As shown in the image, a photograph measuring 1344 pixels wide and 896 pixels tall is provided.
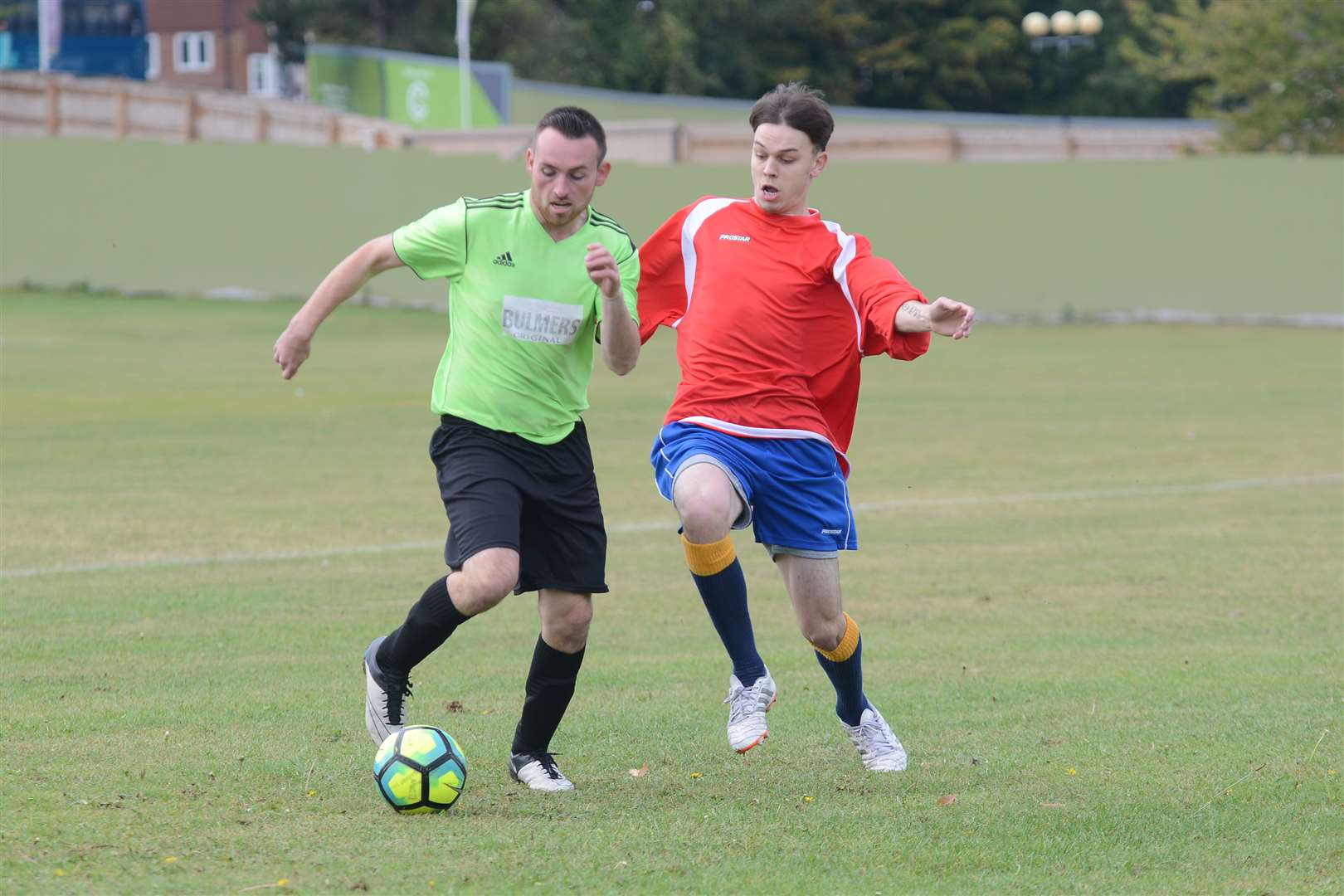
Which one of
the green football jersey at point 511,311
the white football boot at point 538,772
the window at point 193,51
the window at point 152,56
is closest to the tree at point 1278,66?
the window at point 152,56

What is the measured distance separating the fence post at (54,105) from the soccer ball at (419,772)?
119 ft

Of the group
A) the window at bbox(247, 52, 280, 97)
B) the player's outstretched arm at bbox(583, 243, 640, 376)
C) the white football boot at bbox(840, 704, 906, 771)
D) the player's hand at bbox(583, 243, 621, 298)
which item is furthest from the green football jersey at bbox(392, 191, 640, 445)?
the window at bbox(247, 52, 280, 97)

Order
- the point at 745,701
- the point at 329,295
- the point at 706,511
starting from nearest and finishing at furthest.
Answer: the point at 329,295
the point at 706,511
the point at 745,701

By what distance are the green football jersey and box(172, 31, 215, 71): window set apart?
49011 millimetres

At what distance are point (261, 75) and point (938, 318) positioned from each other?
5613 centimetres

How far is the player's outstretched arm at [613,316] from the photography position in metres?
5.38

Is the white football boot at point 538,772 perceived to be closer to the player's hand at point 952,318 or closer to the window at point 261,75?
the player's hand at point 952,318

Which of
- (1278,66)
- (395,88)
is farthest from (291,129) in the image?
(1278,66)

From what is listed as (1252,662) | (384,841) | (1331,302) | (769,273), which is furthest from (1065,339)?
(384,841)

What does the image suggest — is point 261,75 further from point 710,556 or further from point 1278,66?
point 710,556

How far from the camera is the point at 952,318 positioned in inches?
211

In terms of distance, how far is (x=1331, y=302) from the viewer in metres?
28.7

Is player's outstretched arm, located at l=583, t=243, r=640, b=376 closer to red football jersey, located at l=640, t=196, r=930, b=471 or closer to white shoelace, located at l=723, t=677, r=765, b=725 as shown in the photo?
red football jersey, located at l=640, t=196, r=930, b=471

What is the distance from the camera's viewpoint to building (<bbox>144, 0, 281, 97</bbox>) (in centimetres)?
5075
